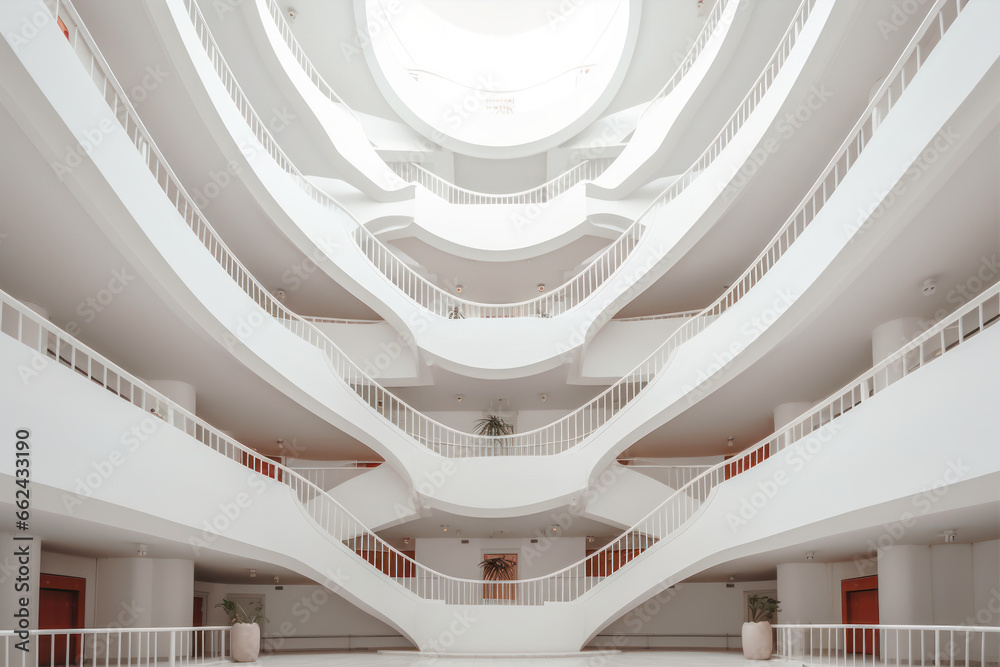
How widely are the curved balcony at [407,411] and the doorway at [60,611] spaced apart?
15.6 feet

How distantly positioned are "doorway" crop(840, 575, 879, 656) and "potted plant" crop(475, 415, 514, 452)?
25.8ft

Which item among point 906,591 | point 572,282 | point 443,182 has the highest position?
point 443,182

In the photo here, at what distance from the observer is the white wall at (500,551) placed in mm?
20672

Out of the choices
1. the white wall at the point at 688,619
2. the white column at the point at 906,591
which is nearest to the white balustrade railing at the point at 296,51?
the white wall at the point at 688,619

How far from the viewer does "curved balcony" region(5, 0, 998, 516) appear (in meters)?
8.66

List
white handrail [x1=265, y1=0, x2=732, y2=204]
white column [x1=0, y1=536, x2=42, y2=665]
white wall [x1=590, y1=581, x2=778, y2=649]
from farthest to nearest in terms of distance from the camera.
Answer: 1. white handrail [x1=265, y1=0, x2=732, y2=204]
2. white wall [x1=590, y1=581, x2=778, y2=649]
3. white column [x1=0, y1=536, x2=42, y2=665]

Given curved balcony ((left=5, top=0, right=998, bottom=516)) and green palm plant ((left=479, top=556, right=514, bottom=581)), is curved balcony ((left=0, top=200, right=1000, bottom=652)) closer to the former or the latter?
green palm plant ((left=479, top=556, right=514, bottom=581))

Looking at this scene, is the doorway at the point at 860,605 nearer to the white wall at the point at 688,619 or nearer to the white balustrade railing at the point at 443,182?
the white wall at the point at 688,619

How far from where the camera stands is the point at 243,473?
13578 mm

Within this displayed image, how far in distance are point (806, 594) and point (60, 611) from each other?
1343 cm

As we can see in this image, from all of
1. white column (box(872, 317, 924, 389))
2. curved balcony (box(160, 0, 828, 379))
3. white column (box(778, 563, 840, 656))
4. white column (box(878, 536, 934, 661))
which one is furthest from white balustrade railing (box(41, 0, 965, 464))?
white column (box(878, 536, 934, 661))

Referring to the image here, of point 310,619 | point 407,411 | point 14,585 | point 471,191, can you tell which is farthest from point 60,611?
point 471,191

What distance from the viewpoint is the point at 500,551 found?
822 inches

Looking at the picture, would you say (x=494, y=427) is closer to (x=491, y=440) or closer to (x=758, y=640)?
(x=491, y=440)
